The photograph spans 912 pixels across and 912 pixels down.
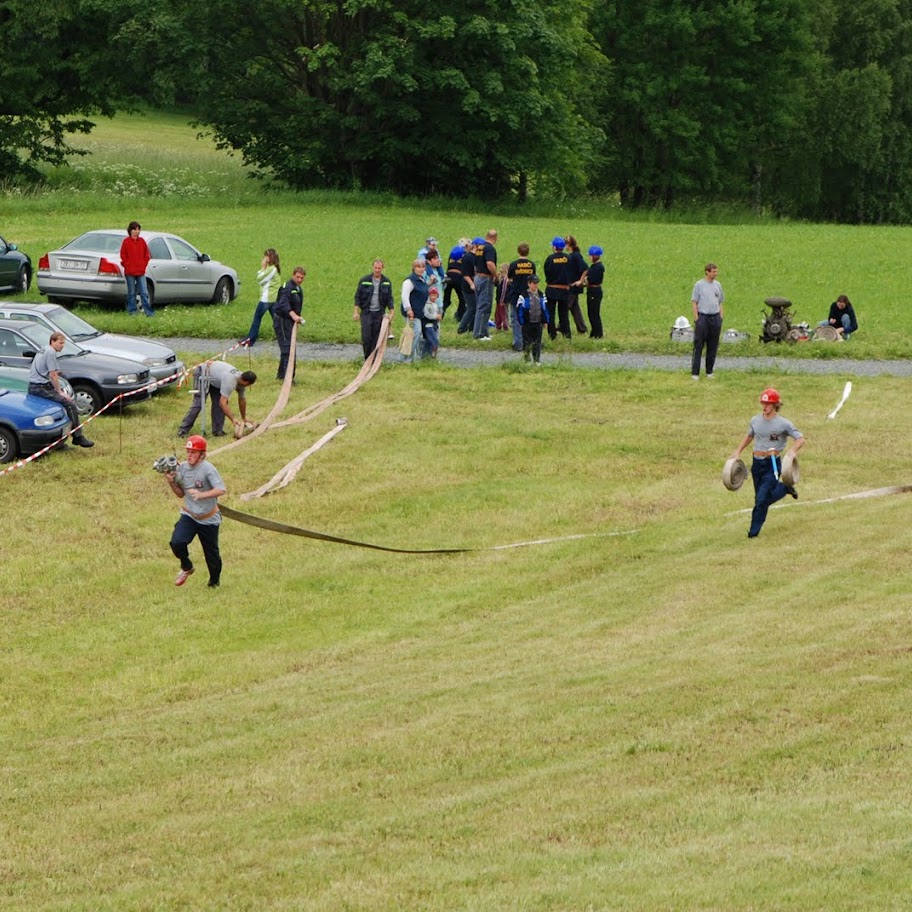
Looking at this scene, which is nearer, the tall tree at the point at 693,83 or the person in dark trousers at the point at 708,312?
the person in dark trousers at the point at 708,312

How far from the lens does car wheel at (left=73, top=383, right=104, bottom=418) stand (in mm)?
22562

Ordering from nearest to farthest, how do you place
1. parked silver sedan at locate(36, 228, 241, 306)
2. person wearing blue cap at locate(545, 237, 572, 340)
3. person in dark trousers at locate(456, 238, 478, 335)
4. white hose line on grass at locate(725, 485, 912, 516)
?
white hose line on grass at locate(725, 485, 912, 516) < person wearing blue cap at locate(545, 237, 572, 340) < person in dark trousers at locate(456, 238, 478, 335) < parked silver sedan at locate(36, 228, 241, 306)

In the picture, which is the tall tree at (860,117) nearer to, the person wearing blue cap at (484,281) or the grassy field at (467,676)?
the person wearing blue cap at (484,281)

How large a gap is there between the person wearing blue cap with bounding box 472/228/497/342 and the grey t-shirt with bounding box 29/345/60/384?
928 cm

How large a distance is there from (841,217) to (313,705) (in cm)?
8502

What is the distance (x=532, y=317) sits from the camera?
85.2 feet

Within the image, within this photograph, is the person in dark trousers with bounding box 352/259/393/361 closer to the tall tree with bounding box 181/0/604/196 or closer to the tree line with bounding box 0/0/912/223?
the tree line with bounding box 0/0/912/223

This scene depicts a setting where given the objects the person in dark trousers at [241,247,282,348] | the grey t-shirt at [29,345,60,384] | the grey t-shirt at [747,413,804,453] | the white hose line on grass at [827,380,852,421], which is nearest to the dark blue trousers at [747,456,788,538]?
the grey t-shirt at [747,413,804,453]

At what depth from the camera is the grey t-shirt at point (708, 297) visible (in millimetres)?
24250

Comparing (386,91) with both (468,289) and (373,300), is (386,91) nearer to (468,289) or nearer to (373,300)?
(468,289)

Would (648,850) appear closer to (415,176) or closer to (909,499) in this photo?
(909,499)

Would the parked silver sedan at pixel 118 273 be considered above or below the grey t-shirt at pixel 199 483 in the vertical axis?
above

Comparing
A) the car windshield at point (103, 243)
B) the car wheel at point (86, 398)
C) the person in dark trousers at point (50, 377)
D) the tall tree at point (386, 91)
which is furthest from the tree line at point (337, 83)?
the person in dark trousers at point (50, 377)

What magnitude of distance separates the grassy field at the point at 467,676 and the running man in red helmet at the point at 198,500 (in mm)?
496
